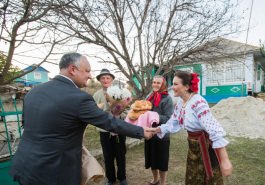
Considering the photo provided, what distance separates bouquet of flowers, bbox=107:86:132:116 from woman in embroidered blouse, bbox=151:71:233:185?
1.01 meters

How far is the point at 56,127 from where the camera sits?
6.32 ft

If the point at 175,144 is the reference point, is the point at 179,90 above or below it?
above

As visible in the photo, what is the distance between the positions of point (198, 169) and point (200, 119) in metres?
0.61

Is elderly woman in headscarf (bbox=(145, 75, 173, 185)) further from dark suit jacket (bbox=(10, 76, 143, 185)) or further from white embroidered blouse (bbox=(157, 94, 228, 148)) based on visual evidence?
dark suit jacket (bbox=(10, 76, 143, 185))

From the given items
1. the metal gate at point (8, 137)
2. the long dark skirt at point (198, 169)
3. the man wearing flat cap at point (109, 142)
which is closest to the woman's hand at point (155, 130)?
the long dark skirt at point (198, 169)

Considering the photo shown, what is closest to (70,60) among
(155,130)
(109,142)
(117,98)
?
(155,130)

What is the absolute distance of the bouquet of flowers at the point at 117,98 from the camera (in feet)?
11.4

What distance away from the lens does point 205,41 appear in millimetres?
7652

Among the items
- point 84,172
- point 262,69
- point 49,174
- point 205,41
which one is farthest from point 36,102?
point 262,69

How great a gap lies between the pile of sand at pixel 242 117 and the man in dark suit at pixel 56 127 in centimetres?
742

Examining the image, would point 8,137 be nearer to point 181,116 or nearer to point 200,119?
point 181,116

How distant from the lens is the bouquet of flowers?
3471 millimetres

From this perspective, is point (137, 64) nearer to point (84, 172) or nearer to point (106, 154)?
point (106, 154)

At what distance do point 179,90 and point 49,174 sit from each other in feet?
5.11
